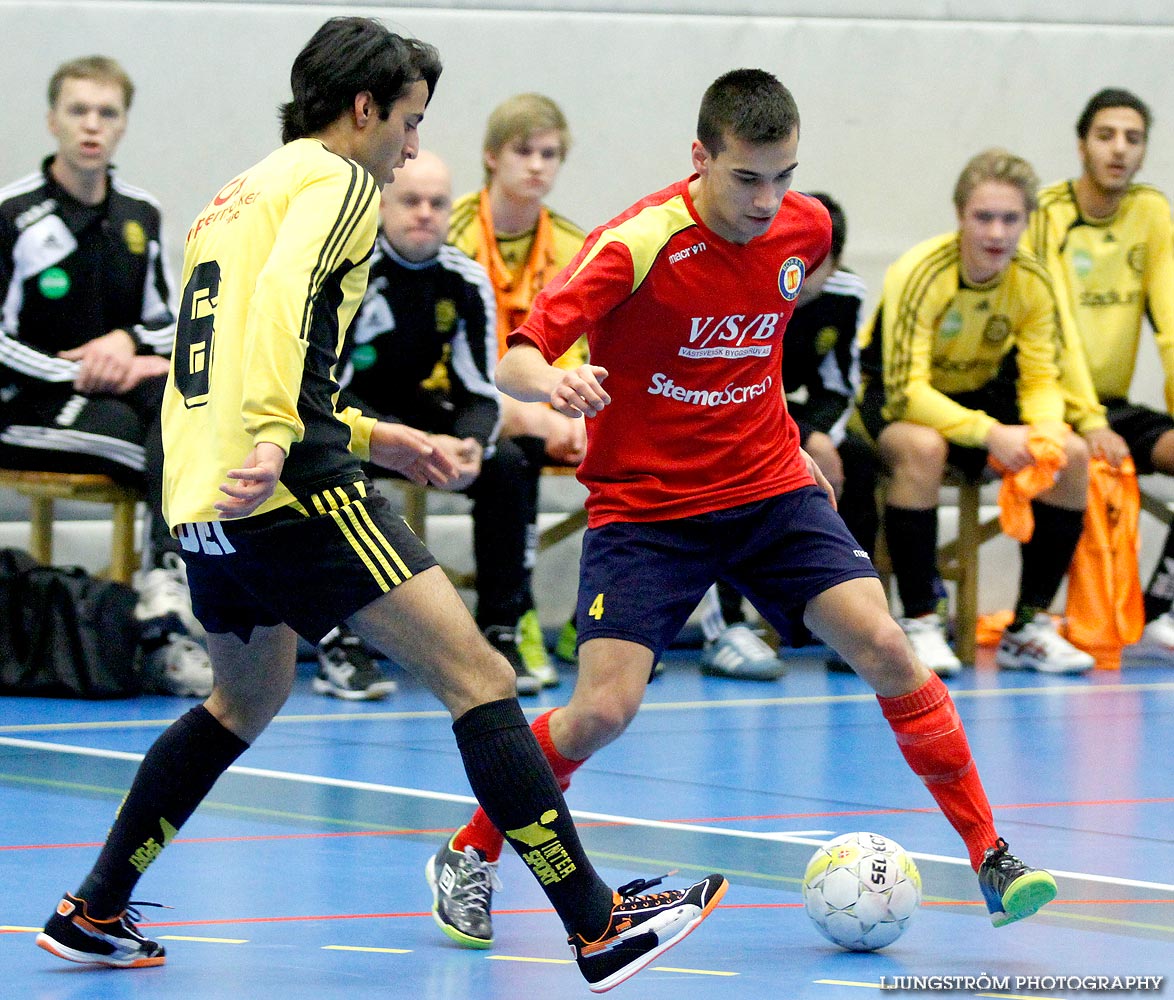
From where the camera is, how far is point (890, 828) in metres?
4.73

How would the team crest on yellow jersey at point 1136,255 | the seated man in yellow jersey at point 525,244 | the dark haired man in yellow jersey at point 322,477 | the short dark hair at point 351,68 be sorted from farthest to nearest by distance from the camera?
the team crest on yellow jersey at point 1136,255, the seated man in yellow jersey at point 525,244, the short dark hair at point 351,68, the dark haired man in yellow jersey at point 322,477

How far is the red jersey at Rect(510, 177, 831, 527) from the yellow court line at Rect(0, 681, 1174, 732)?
2.42 m

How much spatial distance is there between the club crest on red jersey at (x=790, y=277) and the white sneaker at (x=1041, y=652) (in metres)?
3.93

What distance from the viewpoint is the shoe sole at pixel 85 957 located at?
11.4 feet

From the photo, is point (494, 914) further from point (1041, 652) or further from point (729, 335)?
point (1041, 652)

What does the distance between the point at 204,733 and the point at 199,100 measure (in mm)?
5511

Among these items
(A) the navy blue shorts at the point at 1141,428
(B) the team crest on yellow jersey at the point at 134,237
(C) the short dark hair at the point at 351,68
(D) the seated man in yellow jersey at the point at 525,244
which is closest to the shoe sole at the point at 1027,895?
(C) the short dark hair at the point at 351,68

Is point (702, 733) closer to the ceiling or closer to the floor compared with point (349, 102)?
closer to the floor

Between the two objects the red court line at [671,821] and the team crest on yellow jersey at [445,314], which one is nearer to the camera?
the red court line at [671,821]

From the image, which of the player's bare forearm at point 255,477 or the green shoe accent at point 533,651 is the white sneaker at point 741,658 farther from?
the player's bare forearm at point 255,477

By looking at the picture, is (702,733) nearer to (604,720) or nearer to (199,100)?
(604,720)

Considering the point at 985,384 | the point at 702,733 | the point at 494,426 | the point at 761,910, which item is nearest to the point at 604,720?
the point at 761,910

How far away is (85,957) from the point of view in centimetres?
349

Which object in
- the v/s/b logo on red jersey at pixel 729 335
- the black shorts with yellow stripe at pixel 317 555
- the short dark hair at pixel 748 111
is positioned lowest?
the black shorts with yellow stripe at pixel 317 555
